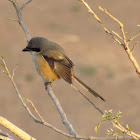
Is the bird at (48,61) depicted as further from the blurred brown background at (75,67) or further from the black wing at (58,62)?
the blurred brown background at (75,67)

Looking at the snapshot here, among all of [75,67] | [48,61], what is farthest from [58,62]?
[75,67]

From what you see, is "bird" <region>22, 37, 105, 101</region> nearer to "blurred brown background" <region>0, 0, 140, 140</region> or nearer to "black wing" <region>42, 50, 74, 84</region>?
"black wing" <region>42, 50, 74, 84</region>

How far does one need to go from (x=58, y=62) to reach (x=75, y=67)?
8921mm

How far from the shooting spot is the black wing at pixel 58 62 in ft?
19.8

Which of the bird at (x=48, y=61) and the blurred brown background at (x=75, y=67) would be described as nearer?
the bird at (x=48, y=61)

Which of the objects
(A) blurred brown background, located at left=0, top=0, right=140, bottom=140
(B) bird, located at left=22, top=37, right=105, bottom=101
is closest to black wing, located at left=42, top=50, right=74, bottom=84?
(B) bird, located at left=22, top=37, right=105, bottom=101

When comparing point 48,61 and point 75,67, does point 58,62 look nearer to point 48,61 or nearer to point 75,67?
point 48,61

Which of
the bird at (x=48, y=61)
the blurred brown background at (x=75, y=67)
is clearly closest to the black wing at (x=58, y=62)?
the bird at (x=48, y=61)

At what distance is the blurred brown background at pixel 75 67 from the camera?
1266 cm

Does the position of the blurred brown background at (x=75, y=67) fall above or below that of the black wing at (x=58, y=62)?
above

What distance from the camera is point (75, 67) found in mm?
15000

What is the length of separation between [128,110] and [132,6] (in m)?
8.99

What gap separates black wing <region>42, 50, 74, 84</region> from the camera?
238 inches

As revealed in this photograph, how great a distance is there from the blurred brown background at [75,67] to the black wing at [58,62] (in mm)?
5886
